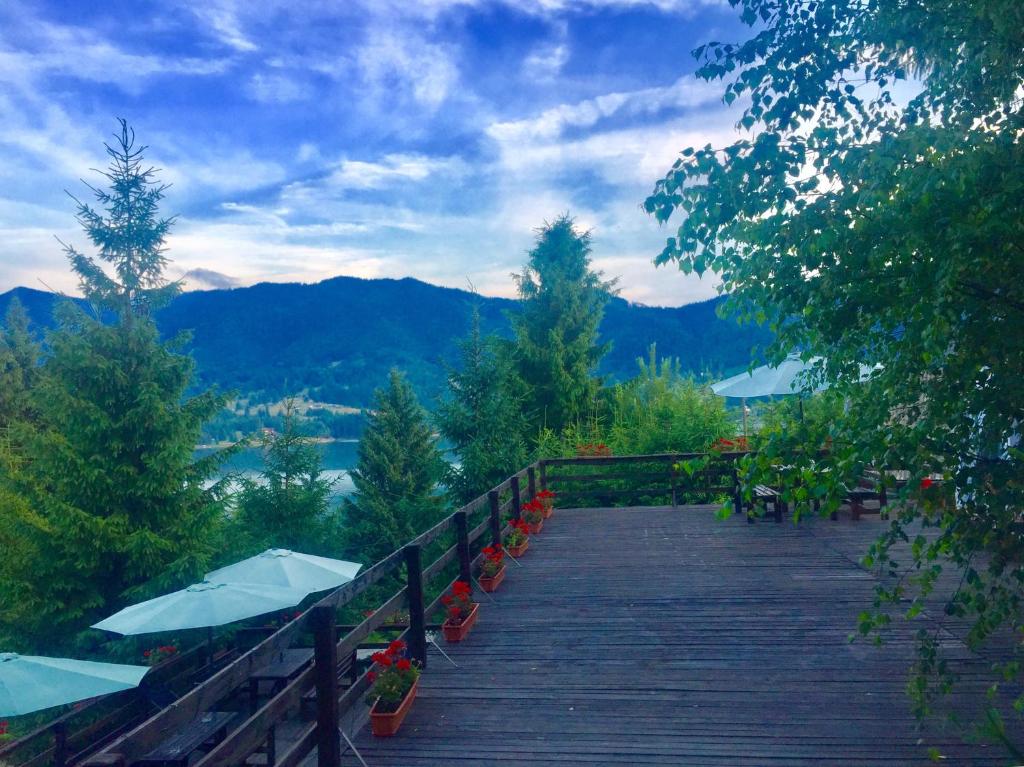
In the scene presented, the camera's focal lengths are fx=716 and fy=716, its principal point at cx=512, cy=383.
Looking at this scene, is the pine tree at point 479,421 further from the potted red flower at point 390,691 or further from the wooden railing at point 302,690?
the potted red flower at point 390,691

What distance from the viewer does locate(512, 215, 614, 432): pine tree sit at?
18859mm

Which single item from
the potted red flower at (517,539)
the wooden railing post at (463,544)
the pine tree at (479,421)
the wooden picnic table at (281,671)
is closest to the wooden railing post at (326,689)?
the wooden railing post at (463,544)

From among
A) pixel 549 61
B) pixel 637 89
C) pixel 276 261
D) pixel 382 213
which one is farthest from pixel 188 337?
pixel 382 213

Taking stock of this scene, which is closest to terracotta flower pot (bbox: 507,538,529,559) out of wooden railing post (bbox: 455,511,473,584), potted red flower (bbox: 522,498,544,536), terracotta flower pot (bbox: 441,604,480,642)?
potted red flower (bbox: 522,498,544,536)

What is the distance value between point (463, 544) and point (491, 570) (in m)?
0.86

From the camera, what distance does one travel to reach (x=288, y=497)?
664 inches

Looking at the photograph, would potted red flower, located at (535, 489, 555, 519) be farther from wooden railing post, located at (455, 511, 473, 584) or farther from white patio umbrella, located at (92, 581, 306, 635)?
white patio umbrella, located at (92, 581, 306, 635)

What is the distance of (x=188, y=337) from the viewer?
13.3m

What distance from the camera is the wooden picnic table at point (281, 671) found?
675 centimetres

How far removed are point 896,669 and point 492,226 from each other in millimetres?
27379

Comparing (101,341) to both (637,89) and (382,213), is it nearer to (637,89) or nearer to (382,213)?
(637,89)

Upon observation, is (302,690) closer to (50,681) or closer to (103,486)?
(50,681)

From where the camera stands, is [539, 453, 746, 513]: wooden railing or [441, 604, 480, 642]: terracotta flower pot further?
[539, 453, 746, 513]: wooden railing

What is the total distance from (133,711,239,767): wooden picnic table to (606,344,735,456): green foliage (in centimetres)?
872
